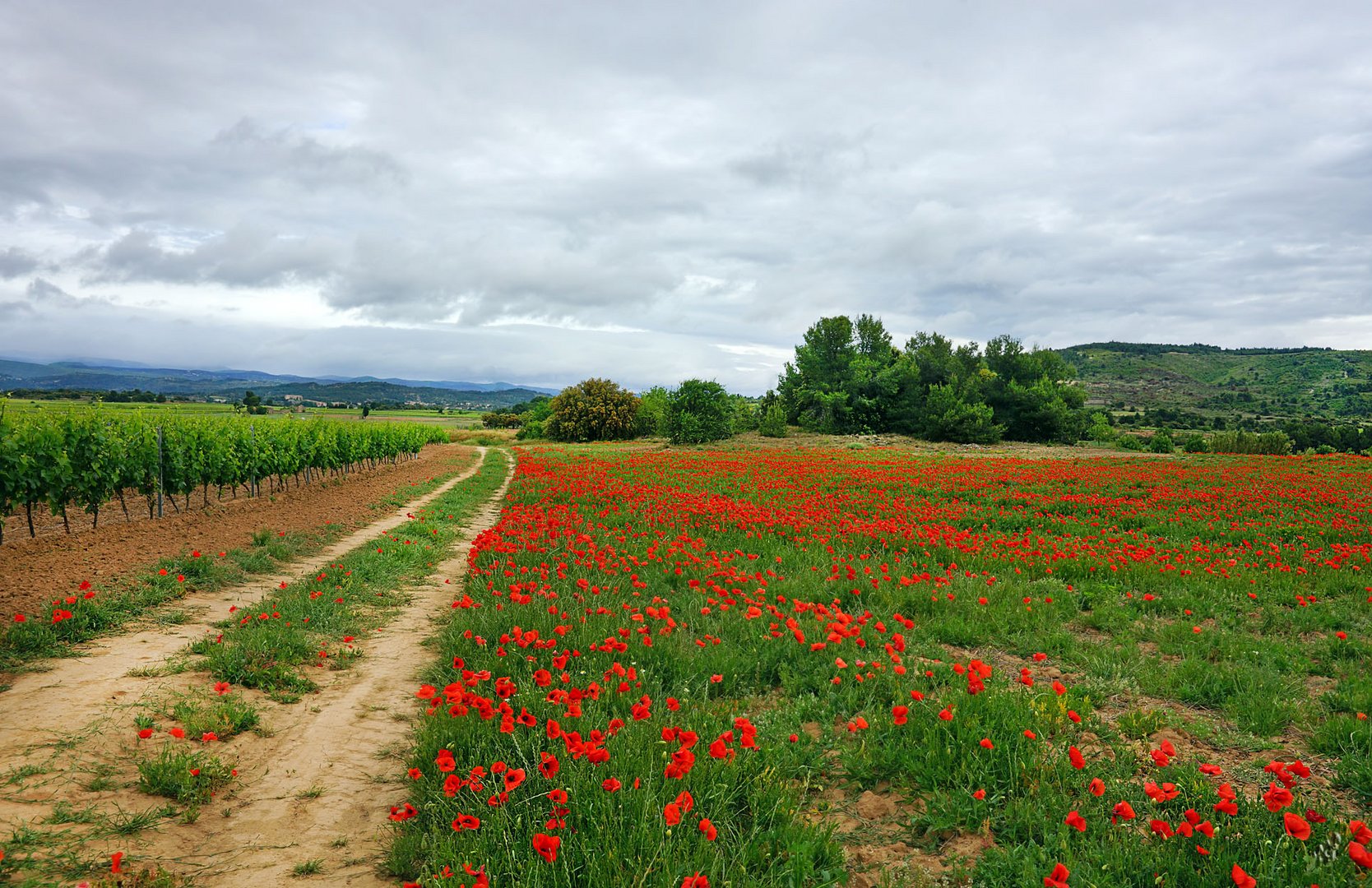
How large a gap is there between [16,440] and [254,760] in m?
10.4

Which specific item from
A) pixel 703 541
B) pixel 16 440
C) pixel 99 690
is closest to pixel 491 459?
pixel 16 440

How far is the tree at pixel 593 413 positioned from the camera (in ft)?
202

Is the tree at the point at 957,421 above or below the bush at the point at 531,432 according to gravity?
above

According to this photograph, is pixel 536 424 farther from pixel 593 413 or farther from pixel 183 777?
pixel 183 777

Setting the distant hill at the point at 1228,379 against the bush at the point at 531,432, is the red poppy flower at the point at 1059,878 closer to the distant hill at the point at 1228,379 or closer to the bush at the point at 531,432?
the bush at the point at 531,432

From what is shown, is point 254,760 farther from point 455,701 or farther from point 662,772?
point 662,772

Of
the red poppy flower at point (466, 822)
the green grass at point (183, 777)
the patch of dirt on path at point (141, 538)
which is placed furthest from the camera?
the patch of dirt on path at point (141, 538)

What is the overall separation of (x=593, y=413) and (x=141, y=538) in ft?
168

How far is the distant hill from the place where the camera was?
330 ft

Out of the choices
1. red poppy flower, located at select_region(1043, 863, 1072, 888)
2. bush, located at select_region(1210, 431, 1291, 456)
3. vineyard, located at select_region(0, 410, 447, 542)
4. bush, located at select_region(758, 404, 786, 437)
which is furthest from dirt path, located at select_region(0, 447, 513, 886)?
bush, located at select_region(1210, 431, 1291, 456)

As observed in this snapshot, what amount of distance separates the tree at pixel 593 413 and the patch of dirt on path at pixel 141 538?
137 feet

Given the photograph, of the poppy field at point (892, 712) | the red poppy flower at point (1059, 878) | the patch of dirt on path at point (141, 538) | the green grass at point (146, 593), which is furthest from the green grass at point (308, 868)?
the patch of dirt on path at point (141, 538)

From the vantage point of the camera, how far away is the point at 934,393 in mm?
47250

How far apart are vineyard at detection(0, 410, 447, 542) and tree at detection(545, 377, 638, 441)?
3861 centimetres
